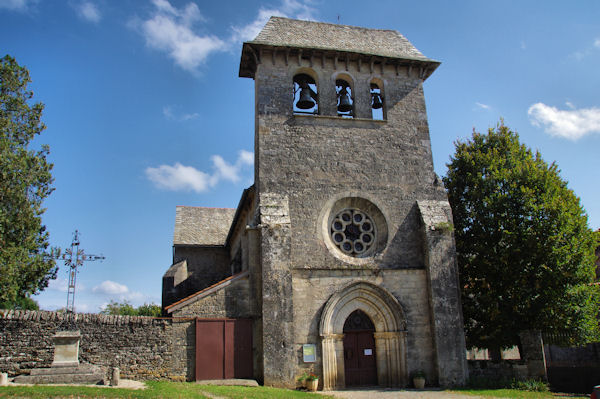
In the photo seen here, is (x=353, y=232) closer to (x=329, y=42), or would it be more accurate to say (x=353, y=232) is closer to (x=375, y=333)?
(x=375, y=333)

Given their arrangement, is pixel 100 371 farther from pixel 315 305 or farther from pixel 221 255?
pixel 221 255

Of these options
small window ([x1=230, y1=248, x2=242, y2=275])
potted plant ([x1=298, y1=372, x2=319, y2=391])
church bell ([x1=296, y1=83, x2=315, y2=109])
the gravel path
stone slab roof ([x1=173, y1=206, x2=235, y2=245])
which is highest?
church bell ([x1=296, y1=83, x2=315, y2=109])

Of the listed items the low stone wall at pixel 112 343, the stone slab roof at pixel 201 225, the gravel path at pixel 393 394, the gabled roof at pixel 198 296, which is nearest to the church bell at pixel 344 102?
the gabled roof at pixel 198 296

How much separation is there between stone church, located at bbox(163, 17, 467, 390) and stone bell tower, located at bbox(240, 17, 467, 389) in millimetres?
44

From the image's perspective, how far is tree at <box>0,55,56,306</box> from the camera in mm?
14570

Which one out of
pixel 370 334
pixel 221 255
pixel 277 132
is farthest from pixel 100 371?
pixel 221 255

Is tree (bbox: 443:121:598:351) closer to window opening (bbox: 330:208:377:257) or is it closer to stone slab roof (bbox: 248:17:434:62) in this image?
window opening (bbox: 330:208:377:257)

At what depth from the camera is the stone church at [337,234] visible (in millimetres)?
14625

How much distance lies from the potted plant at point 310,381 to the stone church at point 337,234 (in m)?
0.23

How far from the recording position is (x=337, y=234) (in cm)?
1652

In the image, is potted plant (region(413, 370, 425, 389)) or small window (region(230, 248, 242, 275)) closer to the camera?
potted plant (region(413, 370, 425, 389))

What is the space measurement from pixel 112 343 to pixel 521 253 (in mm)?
14362

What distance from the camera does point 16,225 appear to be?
15.1 m

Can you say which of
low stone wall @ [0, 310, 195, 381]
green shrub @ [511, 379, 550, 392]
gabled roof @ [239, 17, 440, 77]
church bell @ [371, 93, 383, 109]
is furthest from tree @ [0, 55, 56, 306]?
green shrub @ [511, 379, 550, 392]
